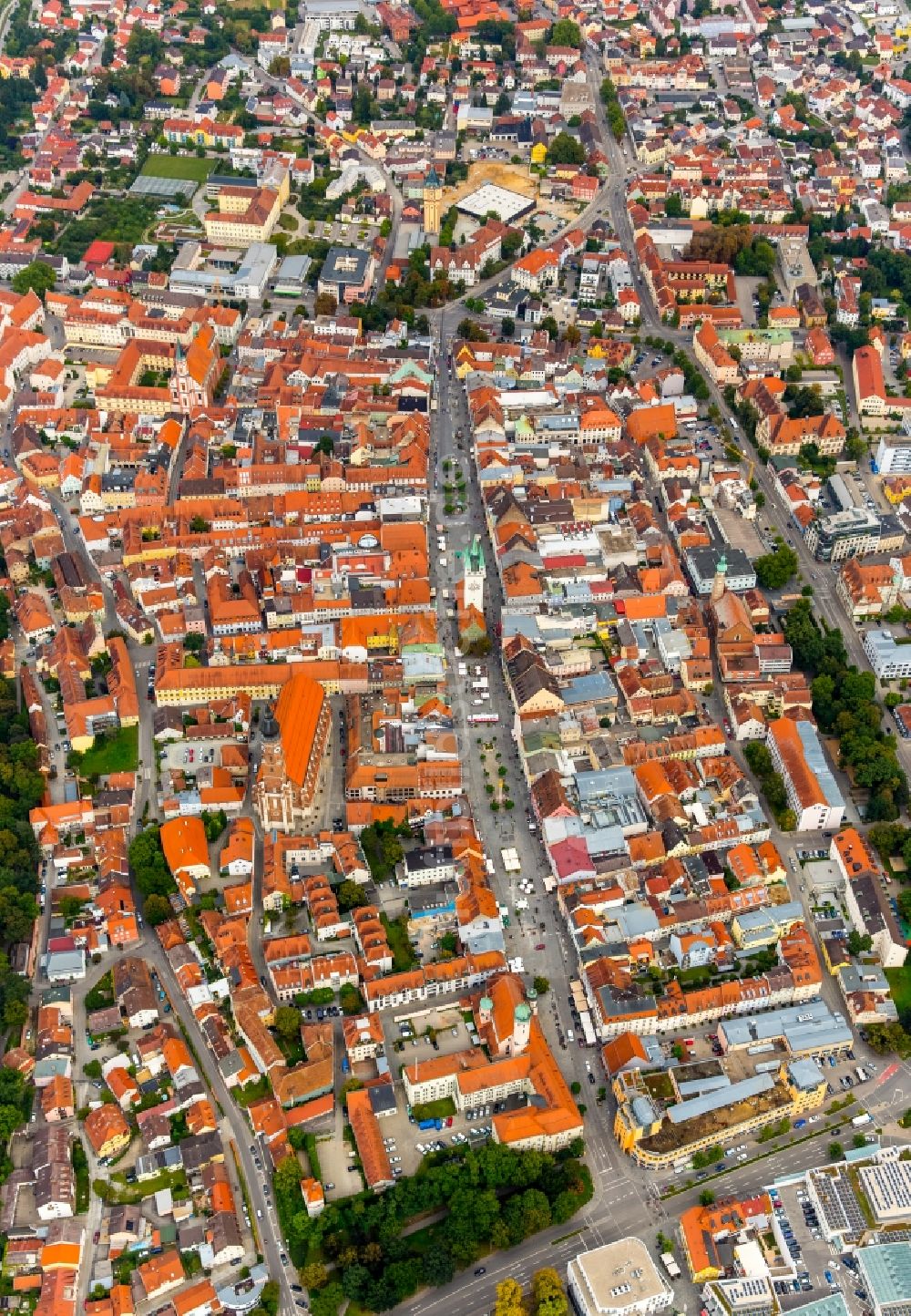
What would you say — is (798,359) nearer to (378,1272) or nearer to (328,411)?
(328,411)

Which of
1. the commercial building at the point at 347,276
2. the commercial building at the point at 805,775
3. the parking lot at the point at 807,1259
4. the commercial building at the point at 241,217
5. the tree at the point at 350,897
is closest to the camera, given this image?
the parking lot at the point at 807,1259

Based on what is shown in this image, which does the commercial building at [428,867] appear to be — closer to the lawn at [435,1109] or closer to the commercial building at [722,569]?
the lawn at [435,1109]

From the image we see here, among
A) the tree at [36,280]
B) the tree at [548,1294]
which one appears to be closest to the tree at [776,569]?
the tree at [548,1294]

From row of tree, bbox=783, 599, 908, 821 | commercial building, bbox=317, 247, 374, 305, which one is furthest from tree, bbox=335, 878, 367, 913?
commercial building, bbox=317, 247, 374, 305

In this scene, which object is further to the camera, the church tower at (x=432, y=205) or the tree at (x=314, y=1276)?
the church tower at (x=432, y=205)

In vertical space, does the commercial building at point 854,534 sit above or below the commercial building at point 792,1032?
above

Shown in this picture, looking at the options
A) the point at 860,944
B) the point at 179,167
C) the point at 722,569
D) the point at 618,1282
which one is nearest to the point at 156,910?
the point at 618,1282

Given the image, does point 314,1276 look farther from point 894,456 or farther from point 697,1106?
point 894,456

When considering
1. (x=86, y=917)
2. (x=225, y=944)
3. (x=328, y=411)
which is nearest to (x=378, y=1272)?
(x=225, y=944)
